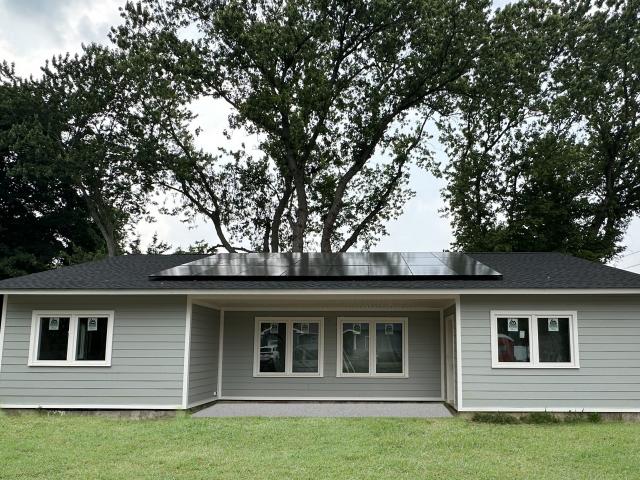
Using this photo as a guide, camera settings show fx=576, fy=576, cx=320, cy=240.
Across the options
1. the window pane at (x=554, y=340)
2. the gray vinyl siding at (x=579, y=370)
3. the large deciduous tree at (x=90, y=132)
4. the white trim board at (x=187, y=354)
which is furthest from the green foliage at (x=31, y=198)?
the window pane at (x=554, y=340)

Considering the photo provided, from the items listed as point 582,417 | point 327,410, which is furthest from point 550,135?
point 327,410

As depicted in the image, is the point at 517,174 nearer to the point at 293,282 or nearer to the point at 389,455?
the point at 293,282

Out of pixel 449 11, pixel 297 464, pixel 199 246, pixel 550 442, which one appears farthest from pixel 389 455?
pixel 199 246

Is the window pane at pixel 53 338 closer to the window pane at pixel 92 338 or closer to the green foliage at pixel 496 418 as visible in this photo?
the window pane at pixel 92 338

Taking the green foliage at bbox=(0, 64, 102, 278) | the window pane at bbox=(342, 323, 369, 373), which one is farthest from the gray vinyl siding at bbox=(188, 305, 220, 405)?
the green foliage at bbox=(0, 64, 102, 278)

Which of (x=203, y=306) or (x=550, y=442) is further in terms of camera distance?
(x=203, y=306)

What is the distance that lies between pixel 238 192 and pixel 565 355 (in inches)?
680

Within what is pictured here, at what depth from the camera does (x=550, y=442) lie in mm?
8086

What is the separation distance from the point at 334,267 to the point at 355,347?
1945 mm

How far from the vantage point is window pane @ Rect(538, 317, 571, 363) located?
33.1 ft

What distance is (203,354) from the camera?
11.4 meters

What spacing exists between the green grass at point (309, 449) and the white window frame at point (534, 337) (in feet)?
3.43

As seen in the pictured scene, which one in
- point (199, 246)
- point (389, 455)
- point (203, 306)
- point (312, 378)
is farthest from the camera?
point (199, 246)

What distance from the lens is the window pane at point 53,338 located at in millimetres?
10555
